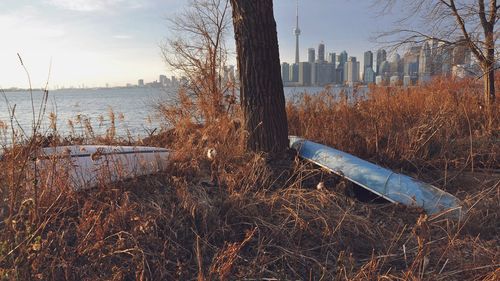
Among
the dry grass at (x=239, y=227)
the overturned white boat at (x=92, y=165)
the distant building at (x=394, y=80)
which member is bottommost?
the dry grass at (x=239, y=227)

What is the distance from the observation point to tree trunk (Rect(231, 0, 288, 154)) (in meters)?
4.73

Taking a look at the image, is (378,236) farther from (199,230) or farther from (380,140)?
(380,140)

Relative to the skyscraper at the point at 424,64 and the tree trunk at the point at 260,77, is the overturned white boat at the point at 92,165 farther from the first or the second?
the skyscraper at the point at 424,64

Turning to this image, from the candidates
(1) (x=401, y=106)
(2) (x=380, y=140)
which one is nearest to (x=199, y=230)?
(2) (x=380, y=140)

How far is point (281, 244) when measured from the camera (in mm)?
3033

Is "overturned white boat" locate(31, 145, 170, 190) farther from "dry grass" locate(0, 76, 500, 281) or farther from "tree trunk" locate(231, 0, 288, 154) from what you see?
"tree trunk" locate(231, 0, 288, 154)

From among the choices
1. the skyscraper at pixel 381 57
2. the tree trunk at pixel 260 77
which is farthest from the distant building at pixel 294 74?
the tree trunk at pixel 260 77

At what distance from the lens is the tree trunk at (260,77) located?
4.73m

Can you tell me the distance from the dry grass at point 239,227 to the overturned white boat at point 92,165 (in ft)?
0.46

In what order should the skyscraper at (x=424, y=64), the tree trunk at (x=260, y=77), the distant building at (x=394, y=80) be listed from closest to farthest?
1. the tree trunk at (x=260, y=77)
2. the skyscraper at (x=424, y=64)
3. the distant building at (x=394, y=80)

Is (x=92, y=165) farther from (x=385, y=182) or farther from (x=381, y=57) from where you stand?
(x=381, y=57)

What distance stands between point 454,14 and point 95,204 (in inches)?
429

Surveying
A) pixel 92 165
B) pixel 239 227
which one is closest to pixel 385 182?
pixel 239 227

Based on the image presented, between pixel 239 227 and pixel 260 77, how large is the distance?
7.10 ft
